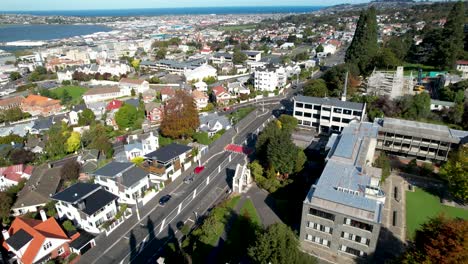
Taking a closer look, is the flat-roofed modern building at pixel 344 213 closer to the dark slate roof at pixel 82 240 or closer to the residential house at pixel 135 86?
the dark slate roof at pixel 82 240

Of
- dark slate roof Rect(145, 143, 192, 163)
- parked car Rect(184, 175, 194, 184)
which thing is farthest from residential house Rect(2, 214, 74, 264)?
parked car Rect(184, 175, 194, 184)

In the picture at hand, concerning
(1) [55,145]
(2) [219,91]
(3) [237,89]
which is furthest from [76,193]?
(3) [237,89]

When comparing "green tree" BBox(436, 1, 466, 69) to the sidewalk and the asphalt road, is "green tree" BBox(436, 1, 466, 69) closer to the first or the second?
the asphalt road

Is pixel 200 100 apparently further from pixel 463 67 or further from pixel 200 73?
pixel 463 67

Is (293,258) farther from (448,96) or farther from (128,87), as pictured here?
(128,87)

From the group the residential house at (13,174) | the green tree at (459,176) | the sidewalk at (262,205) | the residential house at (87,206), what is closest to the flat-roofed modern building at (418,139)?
the green tree at (459,176)

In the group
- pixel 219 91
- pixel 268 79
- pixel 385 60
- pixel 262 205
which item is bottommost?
pixel 262 205
